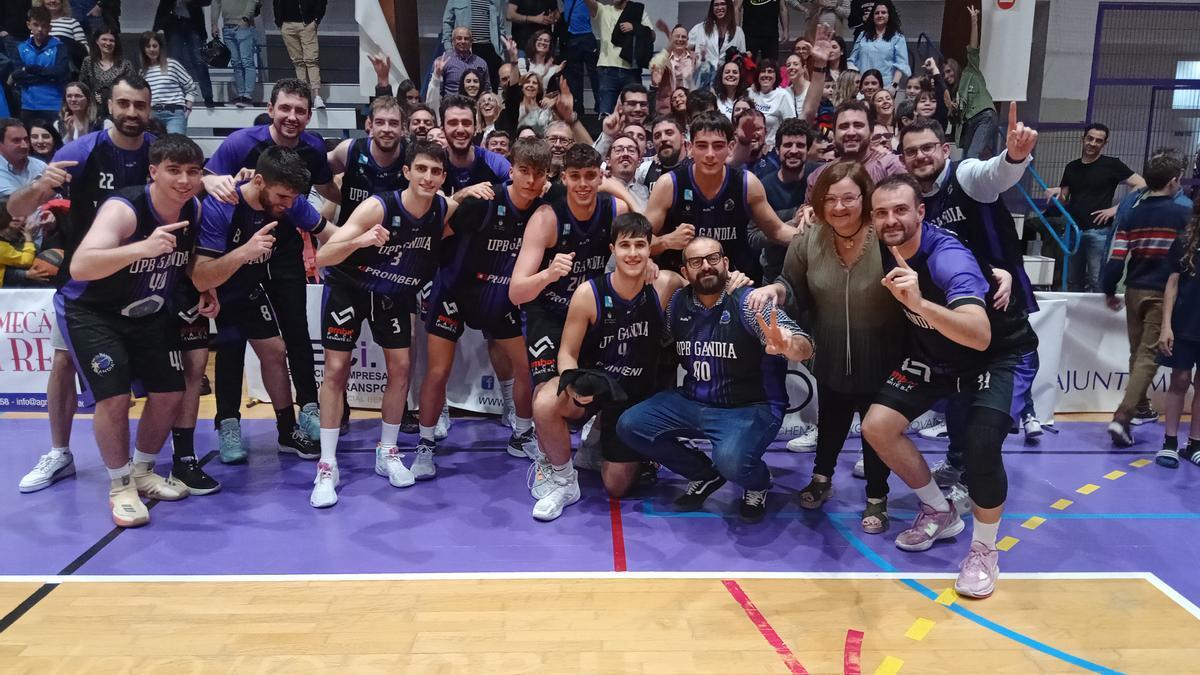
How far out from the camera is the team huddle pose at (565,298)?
4.43 meters

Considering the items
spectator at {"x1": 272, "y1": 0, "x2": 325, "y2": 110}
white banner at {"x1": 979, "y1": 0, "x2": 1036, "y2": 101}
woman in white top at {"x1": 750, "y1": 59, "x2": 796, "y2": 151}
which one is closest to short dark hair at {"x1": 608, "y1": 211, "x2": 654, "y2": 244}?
woman in white top at {"x1": 750, "y1": 59, "x2": 796, "y2": 151}

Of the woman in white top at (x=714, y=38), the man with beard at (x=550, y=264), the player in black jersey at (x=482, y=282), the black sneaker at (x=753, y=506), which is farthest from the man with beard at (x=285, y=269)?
the woman in white top at (x=714, y=38)

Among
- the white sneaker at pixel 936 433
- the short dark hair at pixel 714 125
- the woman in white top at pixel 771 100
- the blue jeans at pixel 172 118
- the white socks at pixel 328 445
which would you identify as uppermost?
the woman in white top at pixel 771 100

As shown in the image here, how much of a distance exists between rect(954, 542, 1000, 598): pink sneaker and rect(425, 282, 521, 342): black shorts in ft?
9.97

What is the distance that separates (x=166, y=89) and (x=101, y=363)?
619 cm

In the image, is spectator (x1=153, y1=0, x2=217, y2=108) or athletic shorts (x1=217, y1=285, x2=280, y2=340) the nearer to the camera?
athletic shorts (x1=217, y1=285, x2=280, y2=340)

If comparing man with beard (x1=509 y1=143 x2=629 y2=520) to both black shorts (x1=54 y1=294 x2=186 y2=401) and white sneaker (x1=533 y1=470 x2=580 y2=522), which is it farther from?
black shorts (x1=54 y1=294 x2=186 y2=401)

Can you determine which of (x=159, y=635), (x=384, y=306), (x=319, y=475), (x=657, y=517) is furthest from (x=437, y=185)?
(x=159, y=635)

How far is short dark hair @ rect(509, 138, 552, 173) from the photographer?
16.7 ft

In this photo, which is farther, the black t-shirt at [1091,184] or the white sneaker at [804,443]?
the black t-shirt at [1091,184]

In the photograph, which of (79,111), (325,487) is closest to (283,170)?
(325,487)

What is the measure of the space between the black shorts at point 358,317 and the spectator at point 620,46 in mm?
5413

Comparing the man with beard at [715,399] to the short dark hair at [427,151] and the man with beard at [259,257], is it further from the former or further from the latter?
the man with beard at [259,257]

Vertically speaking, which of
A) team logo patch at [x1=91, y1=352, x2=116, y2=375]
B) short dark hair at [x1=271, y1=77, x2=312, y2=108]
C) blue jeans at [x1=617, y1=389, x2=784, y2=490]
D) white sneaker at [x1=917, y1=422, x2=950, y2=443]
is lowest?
white sneaker at [x1=917, y1=422, x2=950, y2=443]
